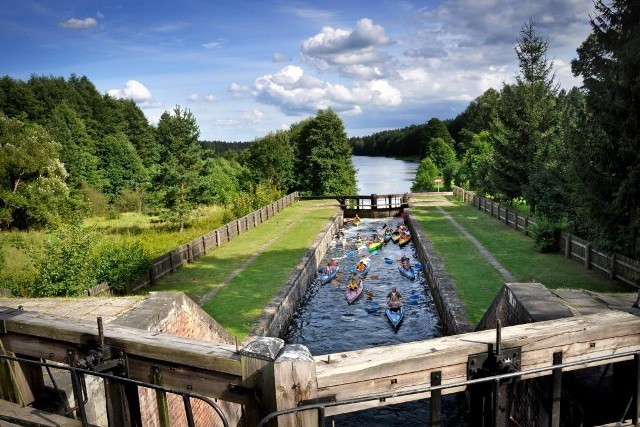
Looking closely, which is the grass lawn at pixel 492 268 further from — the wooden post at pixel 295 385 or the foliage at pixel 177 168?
the foliage at pixel 177 168

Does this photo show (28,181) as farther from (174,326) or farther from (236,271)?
(174,326)

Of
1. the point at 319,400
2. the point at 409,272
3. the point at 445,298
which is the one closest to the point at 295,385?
A: the point at 319,400

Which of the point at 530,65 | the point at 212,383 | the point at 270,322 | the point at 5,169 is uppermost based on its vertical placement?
the point at 530,65

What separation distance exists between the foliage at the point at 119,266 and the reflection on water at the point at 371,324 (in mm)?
5899

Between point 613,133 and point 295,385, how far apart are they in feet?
47.9

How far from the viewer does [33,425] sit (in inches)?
181

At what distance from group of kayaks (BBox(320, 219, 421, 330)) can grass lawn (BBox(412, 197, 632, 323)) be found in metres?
2.11

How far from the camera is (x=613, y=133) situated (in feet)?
45.6

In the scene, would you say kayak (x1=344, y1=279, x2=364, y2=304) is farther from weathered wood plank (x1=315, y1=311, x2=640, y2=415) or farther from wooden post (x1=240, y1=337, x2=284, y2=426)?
wooden post (x1=240, y1=337, x2=284, y2=426)

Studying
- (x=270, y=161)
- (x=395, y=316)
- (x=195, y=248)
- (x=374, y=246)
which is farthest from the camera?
(x=270, y=161)

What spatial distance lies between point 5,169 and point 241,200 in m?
16.3

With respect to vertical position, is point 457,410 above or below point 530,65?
below

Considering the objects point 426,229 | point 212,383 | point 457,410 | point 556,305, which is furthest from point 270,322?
point 426,229

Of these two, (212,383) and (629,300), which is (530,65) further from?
(212,383)
